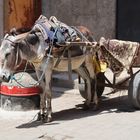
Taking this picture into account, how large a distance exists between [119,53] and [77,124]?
1627mm

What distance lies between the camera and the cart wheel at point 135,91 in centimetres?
901

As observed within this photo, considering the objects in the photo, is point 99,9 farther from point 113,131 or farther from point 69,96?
point 113,131

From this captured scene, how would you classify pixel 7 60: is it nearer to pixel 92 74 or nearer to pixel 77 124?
pixel 77 124

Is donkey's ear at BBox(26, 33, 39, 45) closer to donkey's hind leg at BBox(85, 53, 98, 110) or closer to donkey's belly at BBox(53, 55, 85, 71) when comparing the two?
donkey's belly at BBox(53, 55, 85, 71)

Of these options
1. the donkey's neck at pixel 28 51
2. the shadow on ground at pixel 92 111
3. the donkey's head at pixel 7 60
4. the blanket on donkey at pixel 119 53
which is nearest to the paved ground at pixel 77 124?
the shadow on ground at pixel 92 111

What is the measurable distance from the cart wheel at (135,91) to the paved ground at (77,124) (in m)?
0.16

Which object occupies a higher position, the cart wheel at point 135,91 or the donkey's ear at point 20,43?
the donkey's ear at point 20,43

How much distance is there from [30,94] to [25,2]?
3.84m

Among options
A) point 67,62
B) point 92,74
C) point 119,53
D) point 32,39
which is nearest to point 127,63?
point 119,53

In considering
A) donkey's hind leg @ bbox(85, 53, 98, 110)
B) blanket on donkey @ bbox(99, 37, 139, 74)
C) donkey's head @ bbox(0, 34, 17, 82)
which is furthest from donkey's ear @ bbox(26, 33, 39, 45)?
blanket on donkey @ bbox(99, 37, 139, 74)

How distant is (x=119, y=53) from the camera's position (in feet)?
30.1

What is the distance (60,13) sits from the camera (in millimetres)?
13477

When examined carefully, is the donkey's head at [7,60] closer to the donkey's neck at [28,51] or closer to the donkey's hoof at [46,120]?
the donkey's neck at [28,51]

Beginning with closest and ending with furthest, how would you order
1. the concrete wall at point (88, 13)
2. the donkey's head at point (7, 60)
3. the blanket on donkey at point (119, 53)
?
the donkey's head at point (7, 60) < the blanket on donkey at point (119, 53) < the concrete wall at point (88, 13)
